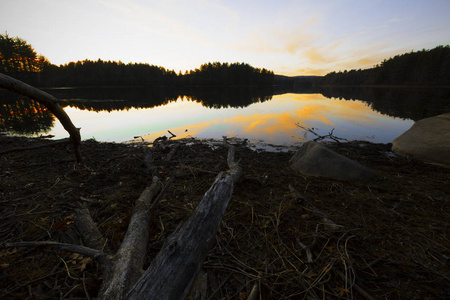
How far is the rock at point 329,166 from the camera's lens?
15.5ft

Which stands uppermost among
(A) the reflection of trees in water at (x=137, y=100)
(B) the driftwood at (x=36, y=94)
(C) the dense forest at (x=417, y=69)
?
(C) the dense forest at (x=417, y=69)

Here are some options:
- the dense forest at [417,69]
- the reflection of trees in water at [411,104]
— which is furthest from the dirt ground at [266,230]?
the dense forest at [417,69]

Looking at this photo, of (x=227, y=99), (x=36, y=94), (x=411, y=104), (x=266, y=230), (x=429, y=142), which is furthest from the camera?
(x=227, y=99)

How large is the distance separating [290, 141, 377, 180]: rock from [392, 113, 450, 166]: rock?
12.2 ft

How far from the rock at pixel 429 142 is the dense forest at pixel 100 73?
296 feet

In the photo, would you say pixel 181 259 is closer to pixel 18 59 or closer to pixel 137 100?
pixel 137 100

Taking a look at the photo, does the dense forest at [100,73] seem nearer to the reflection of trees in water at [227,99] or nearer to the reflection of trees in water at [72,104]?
A: the reflection of trees in water at [72,104]

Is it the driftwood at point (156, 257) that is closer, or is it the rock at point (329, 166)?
the driftwood at point (156, 257)

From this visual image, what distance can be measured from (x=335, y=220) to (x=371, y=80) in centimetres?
12420

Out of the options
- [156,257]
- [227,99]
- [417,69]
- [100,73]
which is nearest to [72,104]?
[227,99]

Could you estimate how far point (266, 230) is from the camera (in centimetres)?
284

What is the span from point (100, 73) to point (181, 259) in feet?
374

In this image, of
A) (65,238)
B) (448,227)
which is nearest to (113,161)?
(65,238)

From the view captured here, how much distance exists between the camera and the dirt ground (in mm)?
1923
